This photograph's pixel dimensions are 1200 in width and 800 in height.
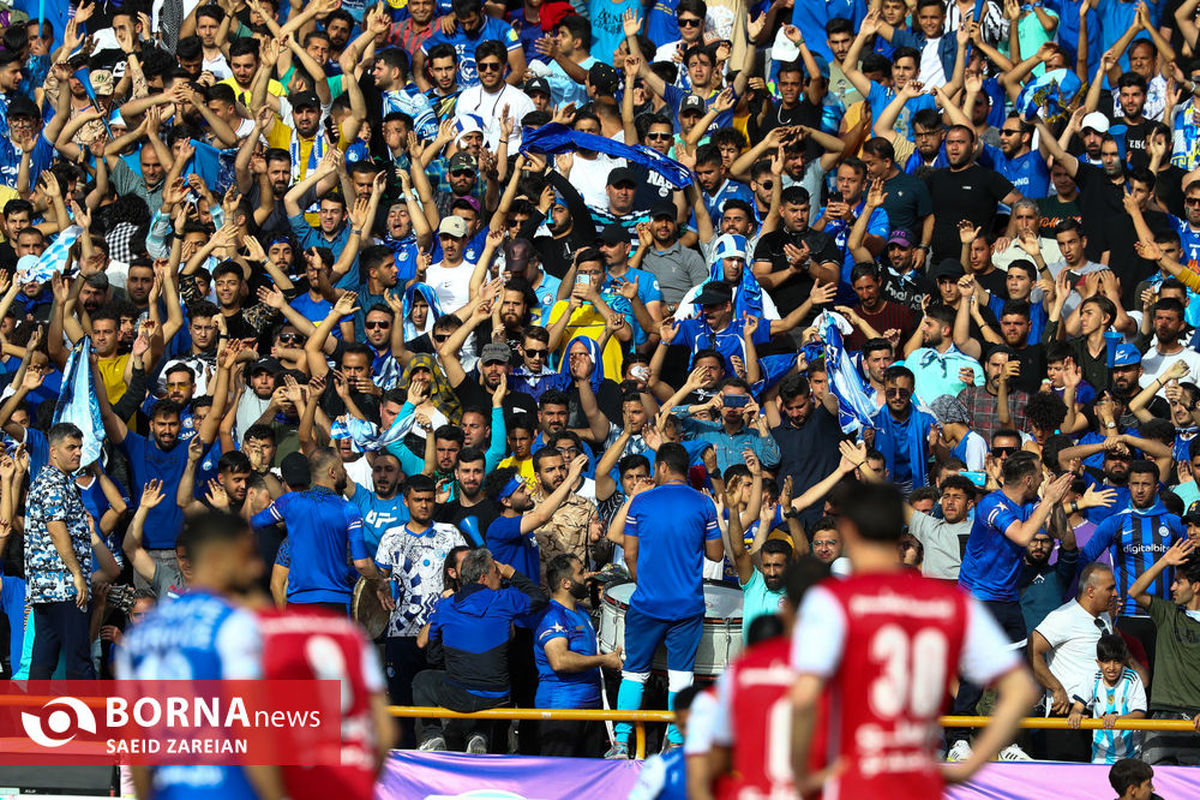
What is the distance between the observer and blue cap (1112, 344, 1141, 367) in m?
14.1

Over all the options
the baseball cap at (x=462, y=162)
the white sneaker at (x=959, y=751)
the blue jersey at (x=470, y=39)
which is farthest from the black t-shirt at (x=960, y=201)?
the white sneaker at (x=959, y=751)

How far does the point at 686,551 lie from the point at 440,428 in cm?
258

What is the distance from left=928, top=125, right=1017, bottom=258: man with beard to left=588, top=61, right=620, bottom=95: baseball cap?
3.12 meters

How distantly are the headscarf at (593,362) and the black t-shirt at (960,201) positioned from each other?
343 cm

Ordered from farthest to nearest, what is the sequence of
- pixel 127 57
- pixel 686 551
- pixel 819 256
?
pixel 127 57 → pixel 819 256 → pixel 686 551

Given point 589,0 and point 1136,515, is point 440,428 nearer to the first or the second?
point 1136,515

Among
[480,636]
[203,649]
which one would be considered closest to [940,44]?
[480,636]

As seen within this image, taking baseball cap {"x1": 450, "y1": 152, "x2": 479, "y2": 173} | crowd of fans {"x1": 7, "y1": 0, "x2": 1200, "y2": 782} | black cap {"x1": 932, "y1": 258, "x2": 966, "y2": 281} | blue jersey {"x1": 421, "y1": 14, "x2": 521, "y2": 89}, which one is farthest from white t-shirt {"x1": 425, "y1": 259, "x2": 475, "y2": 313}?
black cap {"x1": 932, "y1": 258, "x2": 966, "y2": 281}

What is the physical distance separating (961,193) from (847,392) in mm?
3476

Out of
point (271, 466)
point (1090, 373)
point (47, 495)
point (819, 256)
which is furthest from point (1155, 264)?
point (47, 495)

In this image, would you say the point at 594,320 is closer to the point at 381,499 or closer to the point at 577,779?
the point at 381,499

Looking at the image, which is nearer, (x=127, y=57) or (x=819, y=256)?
(x=819, y=256)

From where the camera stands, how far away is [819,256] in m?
15.1

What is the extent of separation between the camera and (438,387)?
14.1 m
